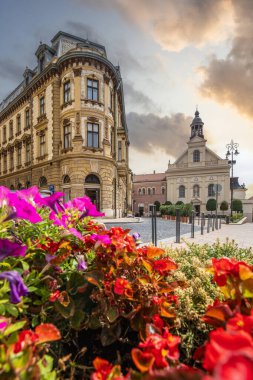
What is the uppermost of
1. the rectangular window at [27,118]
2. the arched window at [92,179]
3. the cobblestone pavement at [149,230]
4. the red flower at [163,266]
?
the rectangular window at [27,118]

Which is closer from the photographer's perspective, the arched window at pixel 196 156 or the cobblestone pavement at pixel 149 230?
the cobblestone pavement at pixel 149 230

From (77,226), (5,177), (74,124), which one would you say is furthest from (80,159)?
(77,226)

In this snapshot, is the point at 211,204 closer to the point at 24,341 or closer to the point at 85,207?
the point at 85,207

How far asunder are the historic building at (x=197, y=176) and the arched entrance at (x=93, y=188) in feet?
114

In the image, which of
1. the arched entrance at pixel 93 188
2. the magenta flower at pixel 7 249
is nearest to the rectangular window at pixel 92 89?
the arched entrance at pixel 93 188

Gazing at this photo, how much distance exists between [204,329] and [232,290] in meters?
0.52

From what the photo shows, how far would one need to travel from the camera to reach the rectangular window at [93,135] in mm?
18812

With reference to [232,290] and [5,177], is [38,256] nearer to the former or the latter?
[232,290]

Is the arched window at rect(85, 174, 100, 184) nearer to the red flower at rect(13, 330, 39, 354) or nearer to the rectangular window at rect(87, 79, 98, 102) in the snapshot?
the rectangular window at rect(87, 79, 98, 102)

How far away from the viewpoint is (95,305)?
3.76 feet

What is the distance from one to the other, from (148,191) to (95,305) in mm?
61340

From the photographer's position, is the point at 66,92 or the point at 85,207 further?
the point at 66,92

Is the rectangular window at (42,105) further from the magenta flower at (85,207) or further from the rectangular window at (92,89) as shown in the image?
the magenta flower at (85,207)

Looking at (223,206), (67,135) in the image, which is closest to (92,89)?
(67,135)
